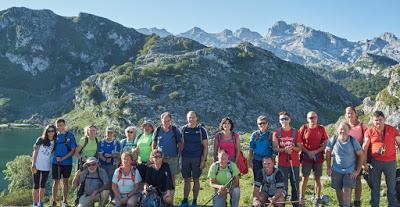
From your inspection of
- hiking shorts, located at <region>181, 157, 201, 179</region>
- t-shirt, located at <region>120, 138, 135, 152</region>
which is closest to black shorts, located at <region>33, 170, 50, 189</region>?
t-shirt, located at <region>120, 138, 135, 152</region>

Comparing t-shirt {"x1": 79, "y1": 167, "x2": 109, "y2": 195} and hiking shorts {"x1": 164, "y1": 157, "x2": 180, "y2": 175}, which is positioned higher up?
hiking shorts {"x1": 164, "y1": 157, "x2": 180, "y2": 175}

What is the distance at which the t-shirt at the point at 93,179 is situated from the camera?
1391 centimetres

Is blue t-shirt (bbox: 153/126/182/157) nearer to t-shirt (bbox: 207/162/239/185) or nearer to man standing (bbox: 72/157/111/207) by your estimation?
t-shirt (bbox: 207/162/239/185)

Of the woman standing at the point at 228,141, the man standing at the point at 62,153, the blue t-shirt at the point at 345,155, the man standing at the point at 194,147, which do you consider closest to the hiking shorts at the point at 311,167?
the blue t-shirt at the point at 345,155

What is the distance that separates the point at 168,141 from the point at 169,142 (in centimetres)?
5

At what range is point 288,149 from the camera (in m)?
13.7

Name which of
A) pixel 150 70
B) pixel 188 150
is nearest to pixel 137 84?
pixel 150 70

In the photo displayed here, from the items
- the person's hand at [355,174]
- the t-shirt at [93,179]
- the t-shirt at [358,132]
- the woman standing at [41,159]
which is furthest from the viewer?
the woman standing at [41,159]

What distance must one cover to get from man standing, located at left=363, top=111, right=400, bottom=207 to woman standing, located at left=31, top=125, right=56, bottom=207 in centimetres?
1087

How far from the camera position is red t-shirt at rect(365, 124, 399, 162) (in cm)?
1280

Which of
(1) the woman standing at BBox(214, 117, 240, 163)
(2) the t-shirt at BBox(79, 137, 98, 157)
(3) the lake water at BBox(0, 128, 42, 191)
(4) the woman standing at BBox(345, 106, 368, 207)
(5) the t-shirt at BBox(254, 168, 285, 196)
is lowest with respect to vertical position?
(3) the lake water at BBox(0, 128, 42, 191)

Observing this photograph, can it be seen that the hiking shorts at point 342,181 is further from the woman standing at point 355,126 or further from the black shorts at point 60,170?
the black shorts at point 60,170

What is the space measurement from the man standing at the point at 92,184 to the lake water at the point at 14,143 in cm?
6650

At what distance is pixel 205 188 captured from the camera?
28.2 m
